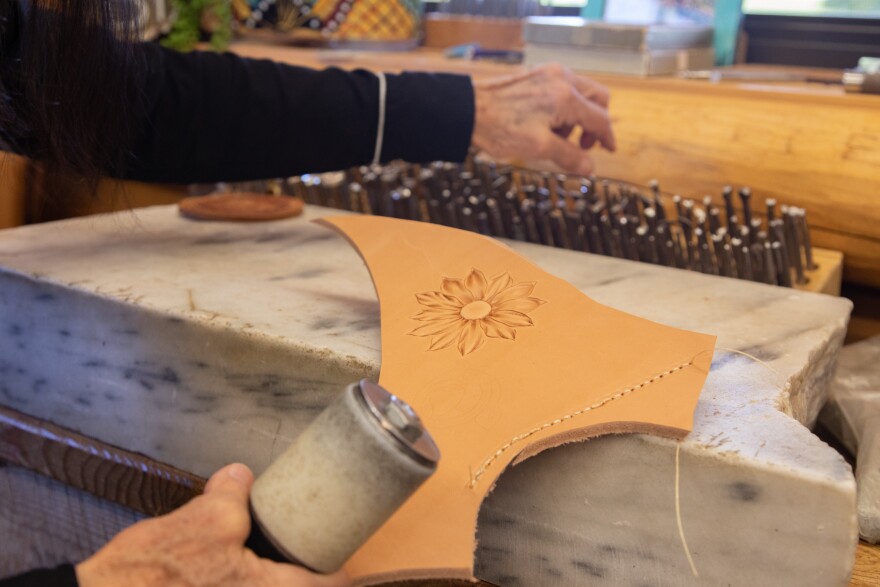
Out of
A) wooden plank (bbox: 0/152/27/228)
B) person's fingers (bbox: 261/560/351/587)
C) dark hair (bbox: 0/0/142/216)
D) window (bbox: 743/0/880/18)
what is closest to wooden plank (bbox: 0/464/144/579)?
dark hair (bbox: 0/0/142/216)

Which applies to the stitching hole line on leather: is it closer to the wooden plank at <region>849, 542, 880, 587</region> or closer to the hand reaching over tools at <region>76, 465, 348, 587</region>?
the hand reaching over tools at <region>76, 465, 348, 587</region>

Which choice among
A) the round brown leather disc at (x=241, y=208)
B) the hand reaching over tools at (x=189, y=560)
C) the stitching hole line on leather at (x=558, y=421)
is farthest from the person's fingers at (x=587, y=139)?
the hand reaching over tools at (x=189, y=560)

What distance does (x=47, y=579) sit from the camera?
0.55 metres

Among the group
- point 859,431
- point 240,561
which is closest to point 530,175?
point 859,431

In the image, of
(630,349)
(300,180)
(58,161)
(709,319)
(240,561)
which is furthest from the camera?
(300,180)

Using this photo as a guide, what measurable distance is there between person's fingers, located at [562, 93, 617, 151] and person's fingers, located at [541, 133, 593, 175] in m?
0.03

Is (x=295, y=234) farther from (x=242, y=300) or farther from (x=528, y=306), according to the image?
(x=528, y=306)

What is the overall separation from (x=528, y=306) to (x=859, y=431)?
0.41 metres

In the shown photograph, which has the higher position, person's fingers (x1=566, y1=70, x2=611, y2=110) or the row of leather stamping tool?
person's fingers (x1=566, y1=70, x2=611, y2=110)

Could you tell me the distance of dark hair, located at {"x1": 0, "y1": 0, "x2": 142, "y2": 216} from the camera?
89 centimetres

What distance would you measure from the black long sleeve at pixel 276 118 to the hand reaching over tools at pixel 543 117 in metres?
0.04

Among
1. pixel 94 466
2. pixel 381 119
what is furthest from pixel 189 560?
pixel 381 119

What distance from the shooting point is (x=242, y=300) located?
0.91 meters

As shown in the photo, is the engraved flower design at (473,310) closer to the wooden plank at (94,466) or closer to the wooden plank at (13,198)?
the wooden plank at (94,466)
